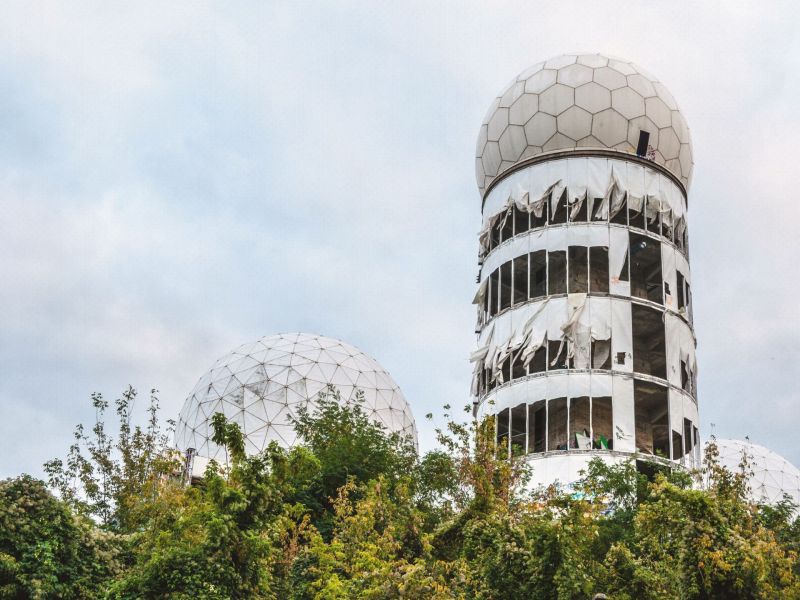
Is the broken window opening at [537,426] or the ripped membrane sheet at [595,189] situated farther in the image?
the ripped membrane sheet at [595,189]

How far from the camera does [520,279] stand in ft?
115

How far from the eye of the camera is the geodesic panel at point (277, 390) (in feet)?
117

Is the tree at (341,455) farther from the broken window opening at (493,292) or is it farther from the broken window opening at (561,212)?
the broken window opening at (561,212)

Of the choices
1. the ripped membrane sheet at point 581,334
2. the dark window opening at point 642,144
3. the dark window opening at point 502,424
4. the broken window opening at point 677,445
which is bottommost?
the broken window opening at point 677,445

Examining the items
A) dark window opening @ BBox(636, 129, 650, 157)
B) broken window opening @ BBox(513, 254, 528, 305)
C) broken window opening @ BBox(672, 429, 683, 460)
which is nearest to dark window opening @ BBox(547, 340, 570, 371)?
broken window opening @ BBox(513, 254, 528, 305)

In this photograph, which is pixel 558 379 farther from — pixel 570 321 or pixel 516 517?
pixel 516 517

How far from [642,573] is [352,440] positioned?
13.0 m

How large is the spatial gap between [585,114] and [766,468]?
752 inches

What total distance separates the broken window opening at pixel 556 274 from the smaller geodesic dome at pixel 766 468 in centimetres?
1313

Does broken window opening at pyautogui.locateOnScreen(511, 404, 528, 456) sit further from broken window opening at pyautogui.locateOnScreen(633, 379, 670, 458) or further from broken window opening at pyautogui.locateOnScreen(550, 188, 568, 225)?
broken window opening at pyautogui.locateOnScreen(550, 188, 568, 225)

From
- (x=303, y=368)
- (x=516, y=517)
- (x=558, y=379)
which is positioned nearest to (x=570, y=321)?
(x=558, y=379)

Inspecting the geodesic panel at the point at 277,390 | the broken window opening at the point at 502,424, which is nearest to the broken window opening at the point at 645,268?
the broken window opening at the point at 502,424

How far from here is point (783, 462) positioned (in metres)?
46.7

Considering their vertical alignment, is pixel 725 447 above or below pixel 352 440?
above
